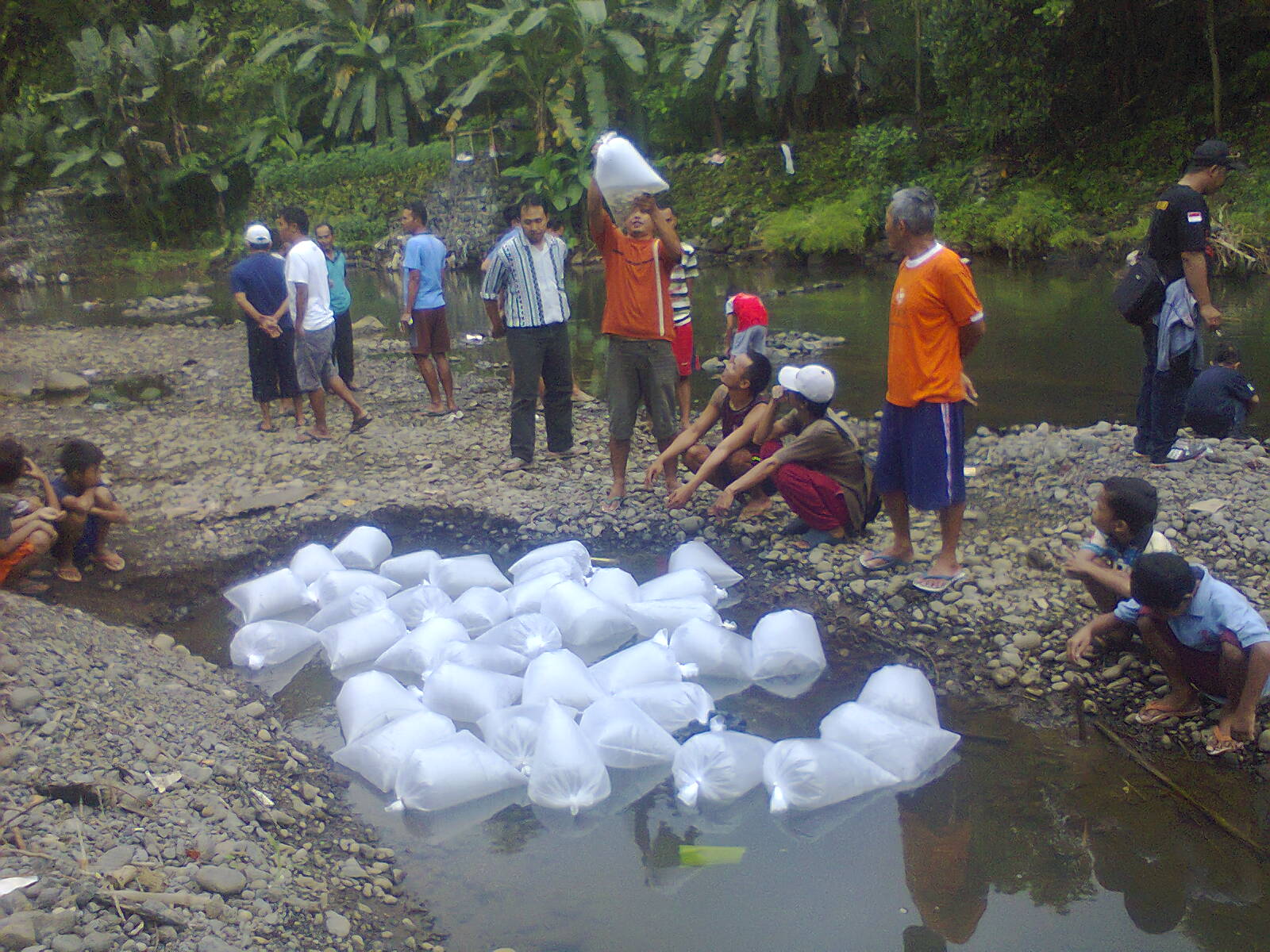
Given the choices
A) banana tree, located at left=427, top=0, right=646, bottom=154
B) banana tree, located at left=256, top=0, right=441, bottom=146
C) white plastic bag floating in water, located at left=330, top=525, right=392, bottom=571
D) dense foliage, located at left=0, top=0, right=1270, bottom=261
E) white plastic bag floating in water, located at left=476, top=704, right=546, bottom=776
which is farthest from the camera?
banana tree, located at left=256, top=0, right=441, bottom=146

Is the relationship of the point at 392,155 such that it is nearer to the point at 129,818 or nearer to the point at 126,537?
the point at 126,537

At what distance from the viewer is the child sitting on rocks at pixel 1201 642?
9.83 feet

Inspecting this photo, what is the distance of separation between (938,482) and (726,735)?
147cm

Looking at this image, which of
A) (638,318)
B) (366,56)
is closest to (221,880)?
(638,318)

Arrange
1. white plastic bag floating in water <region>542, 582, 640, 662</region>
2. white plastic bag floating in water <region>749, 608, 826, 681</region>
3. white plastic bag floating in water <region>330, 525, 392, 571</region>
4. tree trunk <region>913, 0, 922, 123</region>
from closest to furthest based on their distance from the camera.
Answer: white plastic bag floating in water <region>749, 608, 826, 681</region> → white plastic bag floating in water <region>542, 582, 640, 662</region> → white plastic bag floating in water <region>330, 525, 392, 571</region> → tree trunk <region>913, 0, 922, 123</region>

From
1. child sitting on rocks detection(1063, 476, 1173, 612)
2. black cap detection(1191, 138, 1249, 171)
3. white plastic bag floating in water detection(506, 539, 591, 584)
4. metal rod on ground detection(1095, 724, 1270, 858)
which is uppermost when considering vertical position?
black cap detection(1191, 138, 1249, 171)

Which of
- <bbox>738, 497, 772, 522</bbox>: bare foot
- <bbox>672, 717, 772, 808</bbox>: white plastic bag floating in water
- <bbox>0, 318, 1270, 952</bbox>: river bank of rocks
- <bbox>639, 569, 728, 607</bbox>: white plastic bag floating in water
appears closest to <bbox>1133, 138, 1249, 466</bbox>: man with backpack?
<bbox>0, 318, 1270, 952</bbox>: river bank of rocks

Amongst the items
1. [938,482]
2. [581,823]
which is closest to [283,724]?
[581,823]

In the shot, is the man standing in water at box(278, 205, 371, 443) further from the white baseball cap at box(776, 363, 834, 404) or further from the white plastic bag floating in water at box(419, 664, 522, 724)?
the white plastic bag floating in water at box(419, 664, 522, 724)

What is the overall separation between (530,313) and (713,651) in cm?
271

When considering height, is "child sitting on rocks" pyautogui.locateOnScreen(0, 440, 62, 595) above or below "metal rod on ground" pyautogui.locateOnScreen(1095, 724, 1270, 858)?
above

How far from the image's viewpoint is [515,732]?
11.1 ft

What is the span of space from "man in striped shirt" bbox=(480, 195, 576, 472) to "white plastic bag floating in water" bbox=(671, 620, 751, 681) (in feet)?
8.09

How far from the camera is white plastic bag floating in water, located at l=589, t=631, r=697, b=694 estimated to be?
12.2ft
